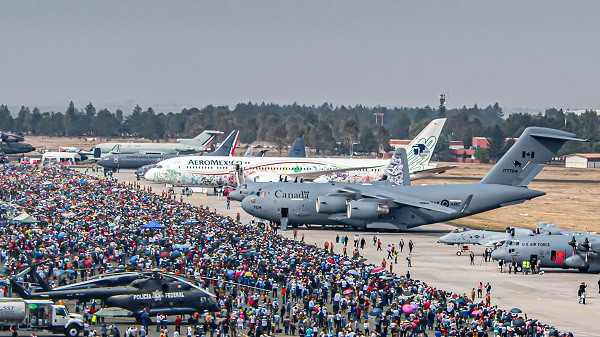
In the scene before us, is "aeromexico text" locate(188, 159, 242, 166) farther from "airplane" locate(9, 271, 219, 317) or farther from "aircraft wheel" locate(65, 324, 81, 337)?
"aircraft wheel" locate(65, 324, 81, 337)

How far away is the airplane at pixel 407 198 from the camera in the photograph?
87062 millimetres

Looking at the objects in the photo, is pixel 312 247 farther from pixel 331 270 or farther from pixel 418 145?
pixel 418 145

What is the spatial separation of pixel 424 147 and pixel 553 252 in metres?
53.0

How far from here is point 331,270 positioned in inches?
2315

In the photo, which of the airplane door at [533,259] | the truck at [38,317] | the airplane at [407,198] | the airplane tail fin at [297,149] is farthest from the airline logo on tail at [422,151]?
the truck at [38,317]

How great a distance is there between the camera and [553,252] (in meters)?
67.7

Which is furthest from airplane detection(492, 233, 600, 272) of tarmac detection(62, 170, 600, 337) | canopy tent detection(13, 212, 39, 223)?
canopy tent detection(13, 212, 39, 223)

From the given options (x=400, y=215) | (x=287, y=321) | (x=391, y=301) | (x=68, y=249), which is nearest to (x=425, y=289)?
(x=391, y=301)

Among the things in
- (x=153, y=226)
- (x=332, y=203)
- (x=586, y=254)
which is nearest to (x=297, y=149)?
(x=332, y=203)

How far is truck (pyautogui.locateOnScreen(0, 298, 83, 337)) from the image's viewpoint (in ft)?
137

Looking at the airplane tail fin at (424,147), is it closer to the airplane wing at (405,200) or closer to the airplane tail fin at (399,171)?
the airplane tail fin at (399,171)

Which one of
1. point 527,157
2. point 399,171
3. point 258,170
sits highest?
point 527,157

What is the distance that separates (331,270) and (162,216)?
30.9m

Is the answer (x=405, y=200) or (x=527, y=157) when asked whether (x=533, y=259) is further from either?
(x=527, y=157)
